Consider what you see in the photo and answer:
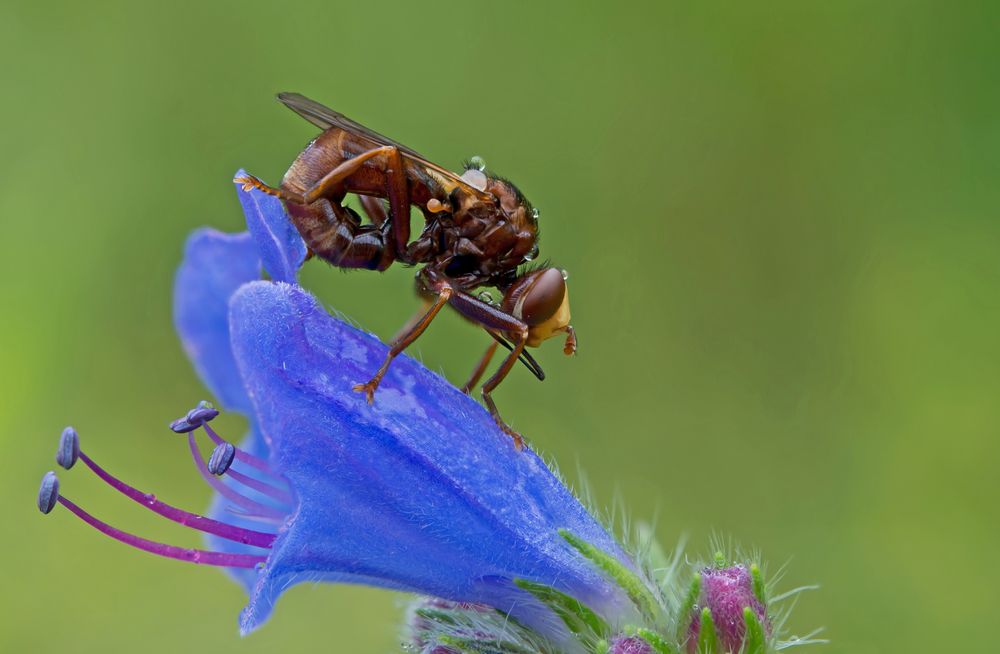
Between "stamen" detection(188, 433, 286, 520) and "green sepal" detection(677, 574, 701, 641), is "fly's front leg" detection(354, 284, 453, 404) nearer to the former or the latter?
"stamen" detection(188, 433, 286, 520)

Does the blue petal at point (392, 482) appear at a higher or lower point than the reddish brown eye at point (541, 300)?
lower

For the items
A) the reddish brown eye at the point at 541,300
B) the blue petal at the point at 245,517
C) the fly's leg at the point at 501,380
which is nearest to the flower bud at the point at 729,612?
the fly's leg at the point at 501,380

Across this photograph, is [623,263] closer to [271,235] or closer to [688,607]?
[688,607]

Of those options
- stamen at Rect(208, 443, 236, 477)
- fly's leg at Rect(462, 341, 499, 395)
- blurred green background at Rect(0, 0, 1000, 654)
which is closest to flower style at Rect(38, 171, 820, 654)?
stamen at Rect(208, 443, 236, 477)

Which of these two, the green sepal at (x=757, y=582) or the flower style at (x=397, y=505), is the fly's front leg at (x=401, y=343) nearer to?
the flower style at (x=397, y=505)

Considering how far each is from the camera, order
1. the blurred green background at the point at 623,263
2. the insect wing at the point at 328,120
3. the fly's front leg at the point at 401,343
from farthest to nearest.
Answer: the blurred green background at the point at 623,263, the insect wing at the point at 328,120, the fly's front leg at the point at 401,343

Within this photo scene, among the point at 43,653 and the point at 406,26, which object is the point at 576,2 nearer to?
the point at 406,26

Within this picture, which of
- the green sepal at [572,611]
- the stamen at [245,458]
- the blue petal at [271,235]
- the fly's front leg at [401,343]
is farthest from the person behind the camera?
the stamen at [245,458]
